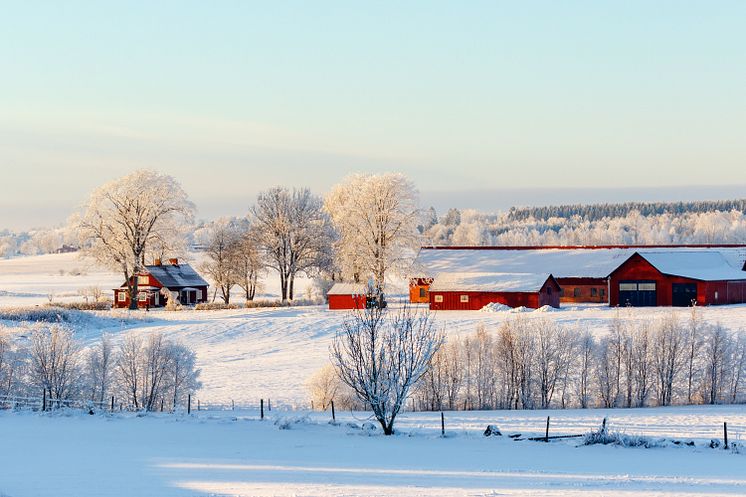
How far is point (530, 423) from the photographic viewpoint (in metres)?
30.7

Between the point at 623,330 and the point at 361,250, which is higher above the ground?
the point at 361,250

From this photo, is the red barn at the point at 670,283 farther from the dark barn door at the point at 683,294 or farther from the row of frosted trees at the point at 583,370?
the row of frosted trees at the point at 583,370

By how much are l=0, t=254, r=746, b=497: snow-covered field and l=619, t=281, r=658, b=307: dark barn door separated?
3035 cm

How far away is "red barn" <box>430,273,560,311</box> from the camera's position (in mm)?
63844

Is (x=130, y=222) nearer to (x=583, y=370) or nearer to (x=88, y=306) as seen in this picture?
(x=88, y=306)

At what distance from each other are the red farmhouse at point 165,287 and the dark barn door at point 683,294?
3777cm

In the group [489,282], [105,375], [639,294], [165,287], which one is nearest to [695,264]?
[639,294]

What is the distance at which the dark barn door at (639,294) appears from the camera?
214ft

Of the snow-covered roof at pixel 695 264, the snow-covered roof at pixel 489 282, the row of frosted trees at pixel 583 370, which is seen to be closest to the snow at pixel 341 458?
the row of frosted trees at pixel 583 370

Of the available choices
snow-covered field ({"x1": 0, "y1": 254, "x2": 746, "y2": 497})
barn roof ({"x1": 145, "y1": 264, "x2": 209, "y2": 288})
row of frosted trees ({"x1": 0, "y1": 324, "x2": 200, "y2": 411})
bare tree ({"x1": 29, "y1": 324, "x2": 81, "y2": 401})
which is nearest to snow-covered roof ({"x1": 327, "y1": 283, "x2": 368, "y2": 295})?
barn roof ({"x1": 145, "y1": 264, "x2": 209, "y2": 288})

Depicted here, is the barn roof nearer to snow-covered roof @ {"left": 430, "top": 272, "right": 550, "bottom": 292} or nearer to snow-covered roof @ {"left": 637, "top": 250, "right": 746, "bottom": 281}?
snow-covered roof @ {"left": 430, "top": 272, "right": 550, "bottom": 292}

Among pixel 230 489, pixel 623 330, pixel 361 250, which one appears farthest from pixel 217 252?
pixel 230 489

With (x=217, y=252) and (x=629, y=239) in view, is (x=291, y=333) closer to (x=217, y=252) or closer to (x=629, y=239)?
(x=217, y=252)

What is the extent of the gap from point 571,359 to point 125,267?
39.5 metres
